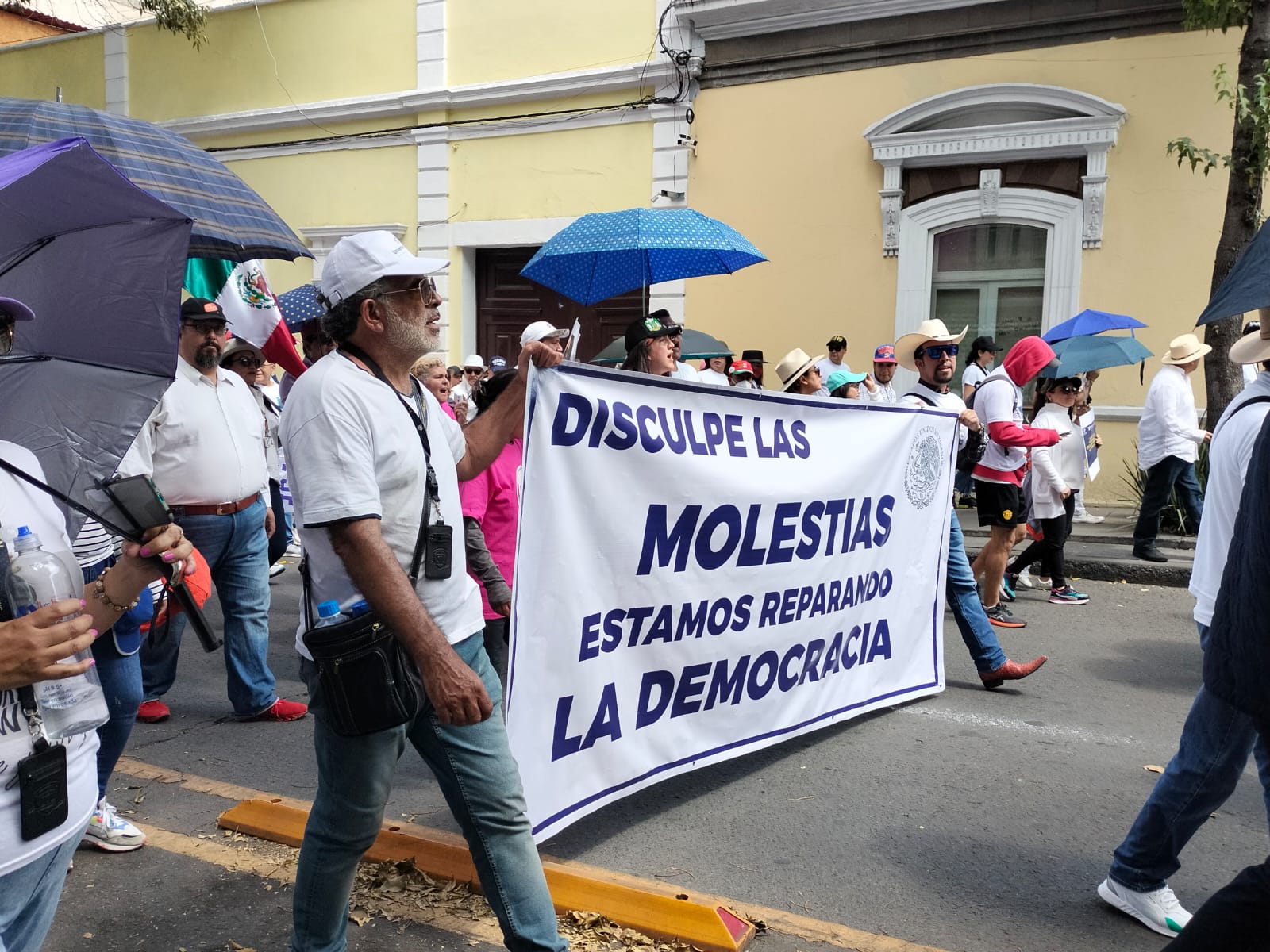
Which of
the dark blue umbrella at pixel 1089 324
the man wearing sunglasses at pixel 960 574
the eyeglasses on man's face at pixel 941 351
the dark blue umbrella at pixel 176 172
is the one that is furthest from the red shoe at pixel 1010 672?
the dark blue umbrella at pixel 1089 324

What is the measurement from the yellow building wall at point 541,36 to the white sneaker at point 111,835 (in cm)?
1232

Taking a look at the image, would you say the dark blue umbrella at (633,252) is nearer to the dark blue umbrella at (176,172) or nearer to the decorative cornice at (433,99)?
the dark blue umbrella at (176,172)

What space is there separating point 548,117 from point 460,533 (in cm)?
1300

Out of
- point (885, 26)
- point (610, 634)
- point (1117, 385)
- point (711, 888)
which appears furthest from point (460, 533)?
point (885, 26)

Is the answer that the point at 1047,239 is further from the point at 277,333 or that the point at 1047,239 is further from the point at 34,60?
the point at 34,60

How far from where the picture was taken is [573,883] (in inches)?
130

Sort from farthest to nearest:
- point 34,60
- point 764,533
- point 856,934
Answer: point 34,60
point 764,533
point 856,934

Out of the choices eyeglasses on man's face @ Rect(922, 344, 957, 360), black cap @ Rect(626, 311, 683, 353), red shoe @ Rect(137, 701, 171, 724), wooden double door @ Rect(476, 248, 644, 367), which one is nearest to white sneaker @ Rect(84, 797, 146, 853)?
red shoe @ Rect(137, 701, 171, 724)

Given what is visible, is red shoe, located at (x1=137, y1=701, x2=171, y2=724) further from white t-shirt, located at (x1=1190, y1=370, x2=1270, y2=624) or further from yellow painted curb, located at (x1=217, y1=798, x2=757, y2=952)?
white t-shirt, located at (x1=1190, y1=370, x2=1270, y2=624)

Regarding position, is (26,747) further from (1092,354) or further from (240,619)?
(1092,354)

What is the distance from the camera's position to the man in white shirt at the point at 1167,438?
8.98m

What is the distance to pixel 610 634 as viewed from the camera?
11.8ft

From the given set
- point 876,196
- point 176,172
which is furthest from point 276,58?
point 176,172

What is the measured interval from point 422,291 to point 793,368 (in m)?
5.95
